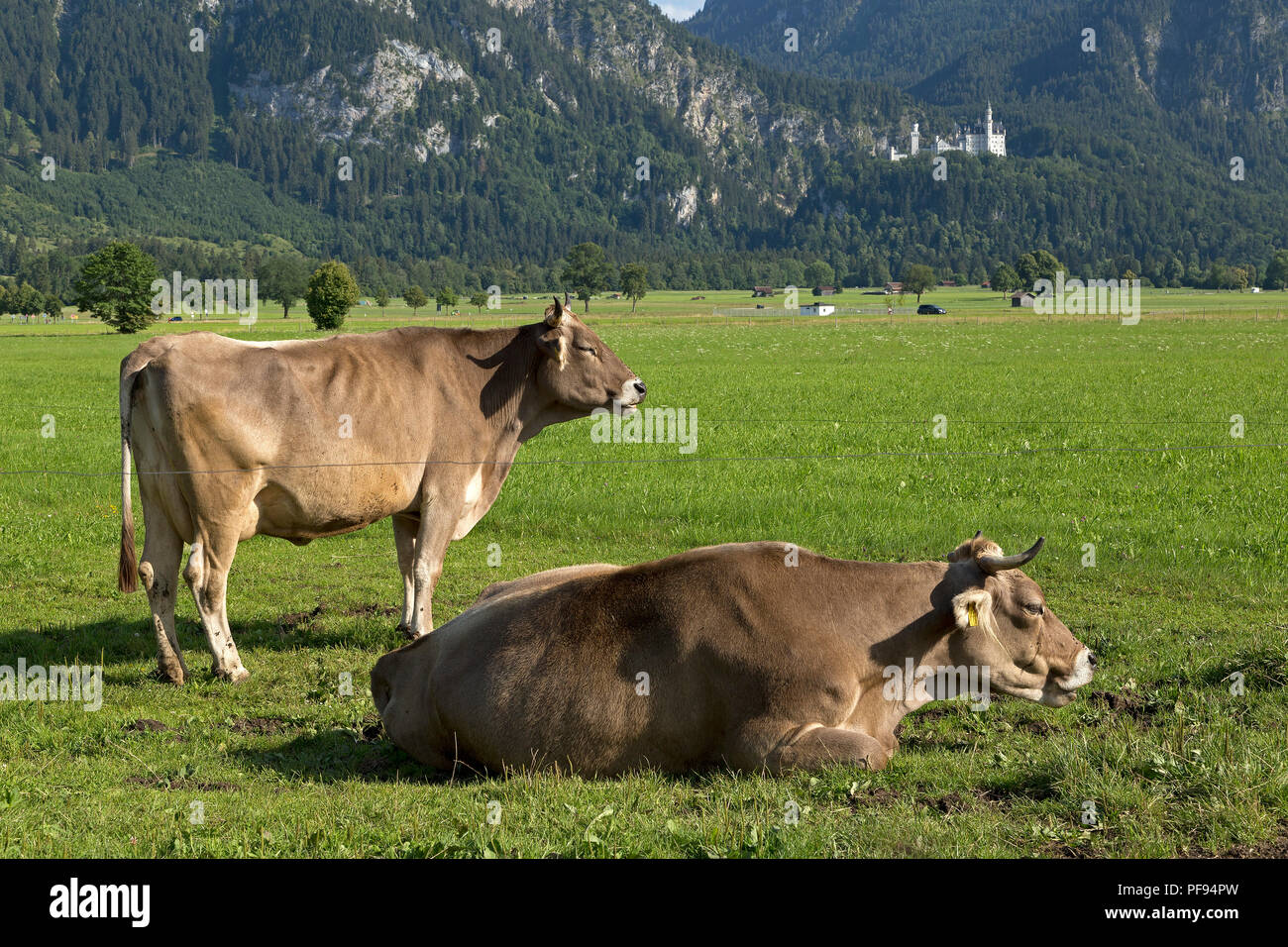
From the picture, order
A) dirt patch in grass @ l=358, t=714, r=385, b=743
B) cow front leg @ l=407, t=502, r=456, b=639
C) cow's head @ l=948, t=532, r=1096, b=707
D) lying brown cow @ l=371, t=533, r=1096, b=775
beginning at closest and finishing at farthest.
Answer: lying brown cow @ l=371, t=533, r=1096, b=775
cow's head @ l=948, t=532, r=1096, b=707
dirt patch in grass @ l=358, t=714, r=385, b=743
cow front leg @ l=407, t=502, r=456, b=639

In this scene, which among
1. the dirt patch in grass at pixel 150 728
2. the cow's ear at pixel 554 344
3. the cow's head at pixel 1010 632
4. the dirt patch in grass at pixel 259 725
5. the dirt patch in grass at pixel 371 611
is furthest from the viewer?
the dirt patch in grass at pixel 371 611

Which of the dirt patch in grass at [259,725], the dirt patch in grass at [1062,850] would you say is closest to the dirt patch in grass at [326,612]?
the dirt patch in grass at [259,725]

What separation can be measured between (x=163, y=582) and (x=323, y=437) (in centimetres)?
191

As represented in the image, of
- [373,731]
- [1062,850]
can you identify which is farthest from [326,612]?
[1062,850]

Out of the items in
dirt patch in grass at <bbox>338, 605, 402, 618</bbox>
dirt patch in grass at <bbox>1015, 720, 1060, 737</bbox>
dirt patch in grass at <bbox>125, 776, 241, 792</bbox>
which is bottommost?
dirt patch in grass at <bbox>338, 605, 402, 618</bbox>

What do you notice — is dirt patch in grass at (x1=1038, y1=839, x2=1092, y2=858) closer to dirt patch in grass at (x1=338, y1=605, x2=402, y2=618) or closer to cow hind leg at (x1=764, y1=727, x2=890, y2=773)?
cow hind leg at (x1=764, y1=727, x2=890, y2=773)

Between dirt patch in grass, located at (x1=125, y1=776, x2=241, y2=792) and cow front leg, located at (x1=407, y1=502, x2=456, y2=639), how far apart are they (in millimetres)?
3465

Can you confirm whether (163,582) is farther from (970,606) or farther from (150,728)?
(970,606)

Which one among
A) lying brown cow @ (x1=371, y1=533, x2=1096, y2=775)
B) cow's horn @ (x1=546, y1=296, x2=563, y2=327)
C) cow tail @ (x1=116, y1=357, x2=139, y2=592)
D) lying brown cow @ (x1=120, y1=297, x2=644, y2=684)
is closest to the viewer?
lying brown cow @ (x1=371, y1=533, x2=1096, y2=775)

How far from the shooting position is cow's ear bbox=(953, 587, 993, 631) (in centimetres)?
711

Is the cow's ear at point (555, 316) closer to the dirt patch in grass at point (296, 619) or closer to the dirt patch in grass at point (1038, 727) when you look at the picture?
the dirt patch in grass at point (296, 619)

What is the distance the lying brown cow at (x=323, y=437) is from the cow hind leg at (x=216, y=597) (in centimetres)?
1

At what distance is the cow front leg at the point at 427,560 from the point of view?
34.4ft

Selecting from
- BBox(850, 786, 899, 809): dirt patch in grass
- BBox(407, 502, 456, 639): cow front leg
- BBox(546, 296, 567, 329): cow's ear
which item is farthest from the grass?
BBox(546, 296, 567, 329): cow's ear
